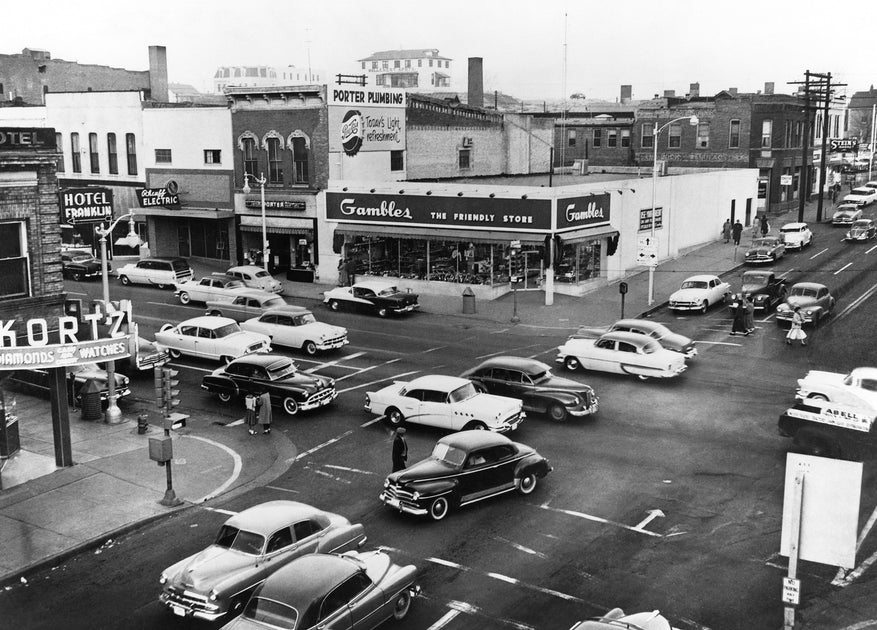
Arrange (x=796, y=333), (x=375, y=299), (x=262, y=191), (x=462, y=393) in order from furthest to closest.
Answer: (x=262, y=191) → (x=375, y=299) → (x=796, y=333) → (x=462, y=393)

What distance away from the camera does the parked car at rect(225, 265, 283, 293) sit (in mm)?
45406

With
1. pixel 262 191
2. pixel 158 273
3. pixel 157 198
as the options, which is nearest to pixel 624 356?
pixel 262 191

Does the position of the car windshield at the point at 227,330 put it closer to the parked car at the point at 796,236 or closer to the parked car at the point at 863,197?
the parked car at the point at 796,236

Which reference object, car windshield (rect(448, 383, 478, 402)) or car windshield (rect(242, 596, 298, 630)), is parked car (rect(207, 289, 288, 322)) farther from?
car windshield (rect(242, 596, 298, 630))

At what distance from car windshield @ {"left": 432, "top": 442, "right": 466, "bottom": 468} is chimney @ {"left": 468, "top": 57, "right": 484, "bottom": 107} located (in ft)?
182

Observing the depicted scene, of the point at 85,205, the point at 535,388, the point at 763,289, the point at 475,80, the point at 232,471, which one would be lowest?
the point at 232,471

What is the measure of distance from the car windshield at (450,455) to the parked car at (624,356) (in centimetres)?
1123

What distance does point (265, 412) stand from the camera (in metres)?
25.3

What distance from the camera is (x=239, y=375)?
28.1 metres

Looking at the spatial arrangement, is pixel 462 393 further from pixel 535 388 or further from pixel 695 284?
pixel 695 284

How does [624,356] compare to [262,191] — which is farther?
[262,191]

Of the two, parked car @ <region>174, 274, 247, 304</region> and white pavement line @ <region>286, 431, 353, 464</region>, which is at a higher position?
parked car @ <region>174, 274, 247, 304</region>

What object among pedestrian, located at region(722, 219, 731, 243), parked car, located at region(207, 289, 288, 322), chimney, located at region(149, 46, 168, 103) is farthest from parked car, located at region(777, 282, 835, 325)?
chimney, located at region(149, 46, 168, 103)

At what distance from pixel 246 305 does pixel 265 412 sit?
14.3m
